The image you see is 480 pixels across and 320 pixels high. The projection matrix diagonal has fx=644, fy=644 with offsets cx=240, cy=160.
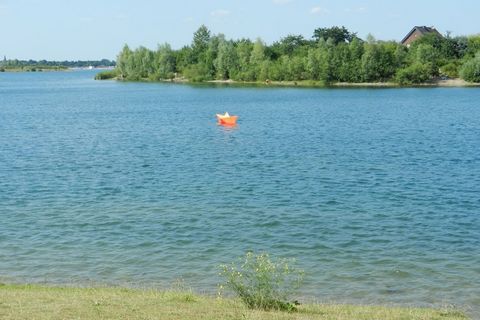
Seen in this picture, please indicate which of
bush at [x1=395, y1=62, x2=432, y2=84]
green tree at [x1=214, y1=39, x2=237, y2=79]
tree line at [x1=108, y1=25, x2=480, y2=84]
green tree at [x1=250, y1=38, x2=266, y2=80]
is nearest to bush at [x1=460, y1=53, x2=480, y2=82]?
tree line at [x1=108, y1=25, x2=480, y2=84]

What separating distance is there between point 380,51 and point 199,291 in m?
142

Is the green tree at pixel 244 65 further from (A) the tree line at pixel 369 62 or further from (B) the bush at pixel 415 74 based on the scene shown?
(B) the bush at pixel 415 74

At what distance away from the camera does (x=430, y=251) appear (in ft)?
74.2

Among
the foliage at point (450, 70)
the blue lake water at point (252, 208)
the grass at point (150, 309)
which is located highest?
the foliage at point (450, 70)

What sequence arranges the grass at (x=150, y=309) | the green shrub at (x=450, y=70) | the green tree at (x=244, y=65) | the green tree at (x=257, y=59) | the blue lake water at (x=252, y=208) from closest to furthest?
the grass at (x=150, y=309), the blue lake water at (x=252, y=208), the green shrub at (x=450, y=70), the green tree at (x=257, y=59), the green tree at (x=244, y=65)

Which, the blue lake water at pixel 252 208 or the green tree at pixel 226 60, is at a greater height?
the green tree at pixel 226 60

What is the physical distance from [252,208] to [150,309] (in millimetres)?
15781

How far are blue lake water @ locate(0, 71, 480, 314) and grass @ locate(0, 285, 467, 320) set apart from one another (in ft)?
9.05

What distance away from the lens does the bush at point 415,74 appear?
146m

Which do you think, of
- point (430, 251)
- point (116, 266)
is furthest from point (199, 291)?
point (430, 251)

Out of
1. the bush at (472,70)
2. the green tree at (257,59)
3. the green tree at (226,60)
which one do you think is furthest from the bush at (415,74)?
the green tree at (226,60)

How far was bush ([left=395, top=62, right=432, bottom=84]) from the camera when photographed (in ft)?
479

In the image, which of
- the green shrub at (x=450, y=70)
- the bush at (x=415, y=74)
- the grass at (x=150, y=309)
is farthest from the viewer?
the green shrub at (x=450, y=70)

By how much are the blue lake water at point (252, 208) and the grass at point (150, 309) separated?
109 inches
